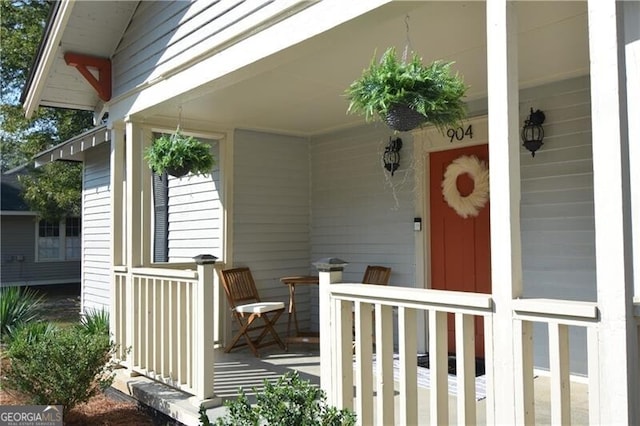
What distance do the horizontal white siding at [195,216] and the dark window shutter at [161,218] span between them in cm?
11

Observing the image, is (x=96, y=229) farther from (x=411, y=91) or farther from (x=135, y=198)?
(x=411, y=91)

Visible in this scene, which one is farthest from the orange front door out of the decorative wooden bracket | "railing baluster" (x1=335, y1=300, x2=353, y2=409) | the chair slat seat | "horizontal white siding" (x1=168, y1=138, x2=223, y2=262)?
the decorative wooden bracket

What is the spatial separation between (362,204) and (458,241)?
4.08ft

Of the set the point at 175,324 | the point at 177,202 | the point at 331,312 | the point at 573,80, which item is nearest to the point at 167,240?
the point at 177,202

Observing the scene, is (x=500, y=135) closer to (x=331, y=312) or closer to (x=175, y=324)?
(x=331, y=312)

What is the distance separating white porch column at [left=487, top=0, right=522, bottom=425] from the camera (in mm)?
2115

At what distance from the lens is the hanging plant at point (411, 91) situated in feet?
8.06

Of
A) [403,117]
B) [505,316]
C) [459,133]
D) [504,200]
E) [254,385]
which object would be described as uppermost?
[459,133]

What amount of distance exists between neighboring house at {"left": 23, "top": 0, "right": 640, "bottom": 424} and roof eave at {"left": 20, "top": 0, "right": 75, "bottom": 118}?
2 cm

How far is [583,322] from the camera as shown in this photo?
6.23 ft

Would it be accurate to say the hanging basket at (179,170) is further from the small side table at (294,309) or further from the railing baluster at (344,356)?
the railing baluster at (344,356)

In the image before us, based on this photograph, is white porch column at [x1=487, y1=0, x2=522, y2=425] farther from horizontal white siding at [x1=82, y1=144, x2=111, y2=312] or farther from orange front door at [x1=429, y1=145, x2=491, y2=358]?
horizontal white siding at [x1=82, y1=144, x2=111, y2=312]

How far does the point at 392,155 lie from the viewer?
5.31m

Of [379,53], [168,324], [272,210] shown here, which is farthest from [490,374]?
[272,210]
